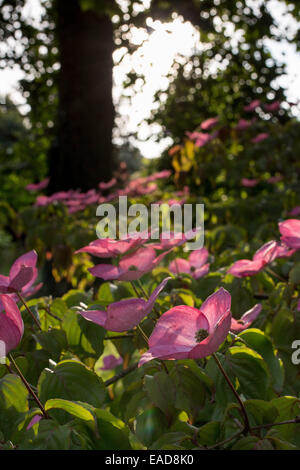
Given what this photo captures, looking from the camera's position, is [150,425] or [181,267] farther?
[181,267]

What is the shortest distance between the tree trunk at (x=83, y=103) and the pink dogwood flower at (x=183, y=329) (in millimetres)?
4453

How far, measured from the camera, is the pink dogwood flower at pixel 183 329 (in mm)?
673

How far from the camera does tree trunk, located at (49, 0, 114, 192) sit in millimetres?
5168

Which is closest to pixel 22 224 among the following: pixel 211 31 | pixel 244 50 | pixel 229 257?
pixel 229 257

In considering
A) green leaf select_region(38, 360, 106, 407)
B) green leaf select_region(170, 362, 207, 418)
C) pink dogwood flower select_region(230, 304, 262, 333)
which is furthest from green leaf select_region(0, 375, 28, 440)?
pink dogwood flower select_region(230, 304, 262, 333)

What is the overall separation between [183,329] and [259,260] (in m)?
0.43

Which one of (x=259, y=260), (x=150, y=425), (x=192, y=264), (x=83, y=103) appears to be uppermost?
(x=83, y=103)

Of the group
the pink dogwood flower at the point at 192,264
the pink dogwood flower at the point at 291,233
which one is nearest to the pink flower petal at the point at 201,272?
the pink dogwood flower at the point at 192,264

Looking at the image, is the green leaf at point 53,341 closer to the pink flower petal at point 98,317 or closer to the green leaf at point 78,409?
the pink flower petal at point 98,317

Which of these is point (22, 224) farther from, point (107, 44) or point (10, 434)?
point (107, 44)

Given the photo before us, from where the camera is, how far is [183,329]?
0.70m

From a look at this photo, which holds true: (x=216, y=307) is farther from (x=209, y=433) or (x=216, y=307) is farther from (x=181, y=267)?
(x=181, y=267)

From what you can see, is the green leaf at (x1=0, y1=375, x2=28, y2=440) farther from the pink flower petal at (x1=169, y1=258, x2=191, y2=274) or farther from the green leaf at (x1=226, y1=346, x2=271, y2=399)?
the pink flower petal at (x1=169, y1=258, x2=191, y2=274)

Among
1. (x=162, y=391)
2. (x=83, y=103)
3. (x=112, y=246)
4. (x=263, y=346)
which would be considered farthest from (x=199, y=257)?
(x=83, y=103)
